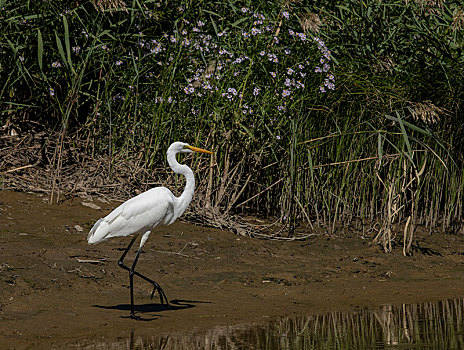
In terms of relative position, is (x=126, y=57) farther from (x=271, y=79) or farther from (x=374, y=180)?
(x=374, y=180)

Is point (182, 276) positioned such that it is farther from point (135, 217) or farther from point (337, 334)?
point (337, 334)

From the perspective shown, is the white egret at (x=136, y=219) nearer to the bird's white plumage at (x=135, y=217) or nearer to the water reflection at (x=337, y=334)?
the bird's white plumage at (x=135, y=217)

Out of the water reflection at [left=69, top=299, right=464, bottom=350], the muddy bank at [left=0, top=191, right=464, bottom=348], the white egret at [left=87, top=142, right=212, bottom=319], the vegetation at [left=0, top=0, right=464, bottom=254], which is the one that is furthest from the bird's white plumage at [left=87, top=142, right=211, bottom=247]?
the vegetation at [left=0, top=0, right=464, bottom=254]

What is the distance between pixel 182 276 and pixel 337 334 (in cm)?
172

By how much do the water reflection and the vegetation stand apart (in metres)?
1.75

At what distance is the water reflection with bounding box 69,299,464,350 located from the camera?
171 inches

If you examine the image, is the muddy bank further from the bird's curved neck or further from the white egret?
the bird's curved neck

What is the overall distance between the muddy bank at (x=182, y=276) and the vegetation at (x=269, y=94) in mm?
400

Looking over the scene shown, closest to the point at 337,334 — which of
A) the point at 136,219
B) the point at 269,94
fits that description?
the point at 136,219

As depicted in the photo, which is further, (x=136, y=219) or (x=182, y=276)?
(x=182, y=276)

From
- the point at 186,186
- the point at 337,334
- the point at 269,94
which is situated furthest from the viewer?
the point at 269,94

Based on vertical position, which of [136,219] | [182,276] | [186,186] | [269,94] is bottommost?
[182,276]

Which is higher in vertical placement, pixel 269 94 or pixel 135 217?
pixel 269 94

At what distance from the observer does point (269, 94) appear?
7.16 meters
